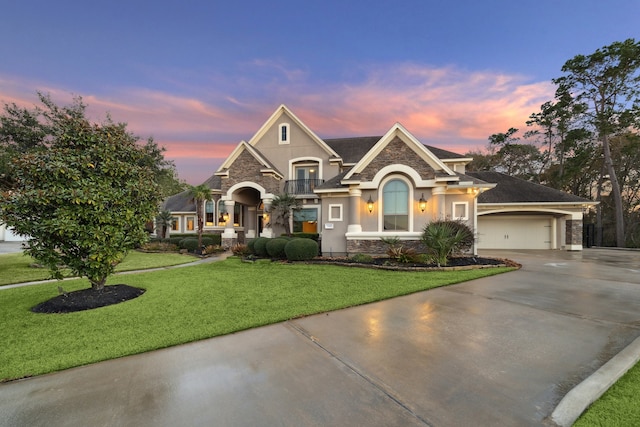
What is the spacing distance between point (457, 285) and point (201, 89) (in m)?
17.4

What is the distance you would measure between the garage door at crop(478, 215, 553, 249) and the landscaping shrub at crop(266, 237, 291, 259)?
13979mm

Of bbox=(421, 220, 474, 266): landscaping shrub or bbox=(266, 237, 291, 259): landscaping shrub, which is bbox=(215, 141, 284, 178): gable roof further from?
bbox=(421, 220, 474, 266): landscaping shrub

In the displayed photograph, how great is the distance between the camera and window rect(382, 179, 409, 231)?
12.5 meters

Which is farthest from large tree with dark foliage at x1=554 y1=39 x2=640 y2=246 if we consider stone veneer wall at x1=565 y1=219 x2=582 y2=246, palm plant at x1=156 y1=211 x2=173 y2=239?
palm plant at x1=156 y1=211 x2=173 y2=239

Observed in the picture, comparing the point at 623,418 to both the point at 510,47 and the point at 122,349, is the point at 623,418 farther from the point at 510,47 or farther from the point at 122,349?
the point at 510,47

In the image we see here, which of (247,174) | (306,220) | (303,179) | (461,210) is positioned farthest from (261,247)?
(461,210)

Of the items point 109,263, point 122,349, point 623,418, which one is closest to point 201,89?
point 109,263

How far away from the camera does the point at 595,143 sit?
2252cm

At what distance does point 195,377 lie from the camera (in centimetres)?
290

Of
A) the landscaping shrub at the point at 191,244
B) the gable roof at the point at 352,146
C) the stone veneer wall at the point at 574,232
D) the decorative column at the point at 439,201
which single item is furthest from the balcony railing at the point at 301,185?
the stone veneer wall at the point at 574,232

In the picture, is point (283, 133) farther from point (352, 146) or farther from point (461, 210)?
point (461, 210)

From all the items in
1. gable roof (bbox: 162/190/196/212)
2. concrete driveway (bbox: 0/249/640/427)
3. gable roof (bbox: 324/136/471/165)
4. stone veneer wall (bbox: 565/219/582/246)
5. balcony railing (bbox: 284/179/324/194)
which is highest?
gable roof (bbox: 324/136/471/165)

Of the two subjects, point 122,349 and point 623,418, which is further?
point 122,349

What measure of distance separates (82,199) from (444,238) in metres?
10.9
